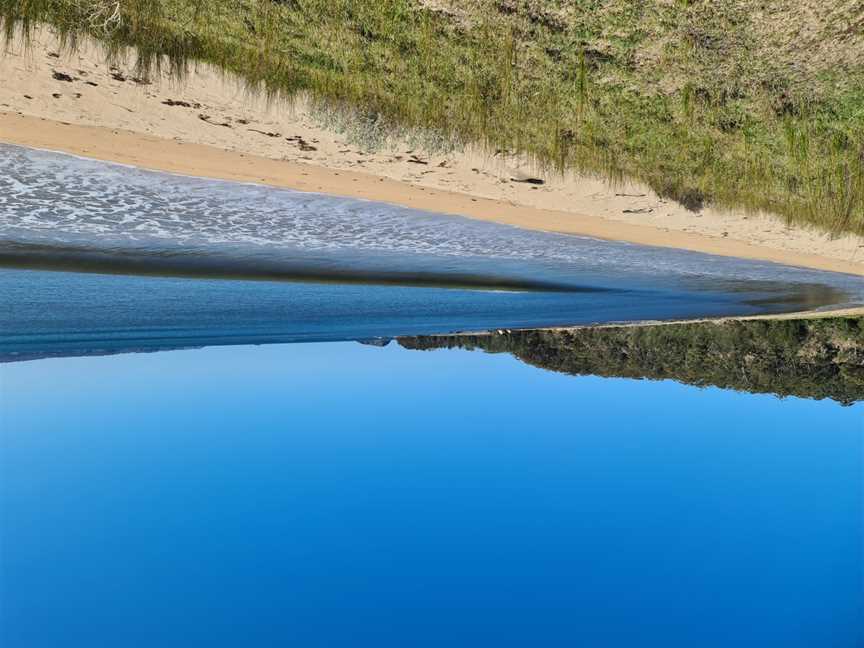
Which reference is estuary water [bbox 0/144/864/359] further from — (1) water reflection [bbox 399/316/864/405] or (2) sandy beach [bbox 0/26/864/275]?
(1) water reflection [bbox 399/316/864/405]

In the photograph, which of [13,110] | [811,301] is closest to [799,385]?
[811,301]

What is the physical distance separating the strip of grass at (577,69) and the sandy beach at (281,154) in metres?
0.21

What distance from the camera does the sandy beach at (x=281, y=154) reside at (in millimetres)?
5395

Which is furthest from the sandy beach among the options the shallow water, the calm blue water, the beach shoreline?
the calm blue water

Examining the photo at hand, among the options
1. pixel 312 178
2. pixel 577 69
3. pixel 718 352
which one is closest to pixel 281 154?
pixel 312 178

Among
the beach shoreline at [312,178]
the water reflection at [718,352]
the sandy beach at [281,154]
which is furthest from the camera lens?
the water reflection at [718,352]

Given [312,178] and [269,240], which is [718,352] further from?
[269,240]

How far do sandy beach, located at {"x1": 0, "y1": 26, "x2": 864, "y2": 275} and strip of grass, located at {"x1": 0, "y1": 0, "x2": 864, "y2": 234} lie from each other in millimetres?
210

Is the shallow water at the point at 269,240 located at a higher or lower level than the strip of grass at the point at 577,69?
lower

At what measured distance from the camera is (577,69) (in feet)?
21.5

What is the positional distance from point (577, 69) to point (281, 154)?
310 centimetres

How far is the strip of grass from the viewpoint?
18.6 ft

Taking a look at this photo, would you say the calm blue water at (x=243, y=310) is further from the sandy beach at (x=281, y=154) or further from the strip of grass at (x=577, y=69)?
the strip of grass at (x=577, y=69)

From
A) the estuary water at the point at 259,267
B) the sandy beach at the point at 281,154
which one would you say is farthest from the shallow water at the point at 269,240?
the sandy beach at the point at 281,154
